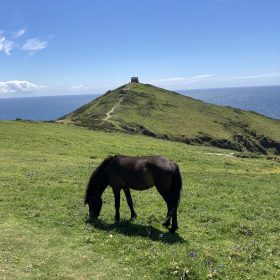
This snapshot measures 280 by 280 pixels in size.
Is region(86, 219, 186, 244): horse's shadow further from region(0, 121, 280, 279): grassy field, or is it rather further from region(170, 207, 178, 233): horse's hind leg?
region(170, 207, 178, 233): horse's hind leg

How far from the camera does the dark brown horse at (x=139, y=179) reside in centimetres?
1498

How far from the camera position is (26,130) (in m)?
57.4

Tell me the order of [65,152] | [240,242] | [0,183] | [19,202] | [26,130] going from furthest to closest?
1. [26,130]
2. [65,152]
3. [0,183]
4. [19,202]
5. [240,242]

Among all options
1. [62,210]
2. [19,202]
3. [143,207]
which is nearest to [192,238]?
[143,207]

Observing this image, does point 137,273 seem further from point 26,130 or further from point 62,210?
point 26,130

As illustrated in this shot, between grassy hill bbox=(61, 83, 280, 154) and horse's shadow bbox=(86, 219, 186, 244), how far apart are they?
57935 millimetres

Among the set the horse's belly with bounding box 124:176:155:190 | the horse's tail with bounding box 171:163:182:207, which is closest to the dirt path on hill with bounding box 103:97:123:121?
the horse's belly with bounding box 124:176:155:190

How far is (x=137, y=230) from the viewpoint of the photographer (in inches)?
599

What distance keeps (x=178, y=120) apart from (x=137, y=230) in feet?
278

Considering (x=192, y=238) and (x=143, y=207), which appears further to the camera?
(x=143, y=207)

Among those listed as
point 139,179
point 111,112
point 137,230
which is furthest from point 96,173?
point 111,112

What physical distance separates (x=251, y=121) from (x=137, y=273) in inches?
4225

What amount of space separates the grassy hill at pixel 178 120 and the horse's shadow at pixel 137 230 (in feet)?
190

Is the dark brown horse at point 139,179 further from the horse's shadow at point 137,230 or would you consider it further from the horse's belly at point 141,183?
the horse's shadow at point 137,230
